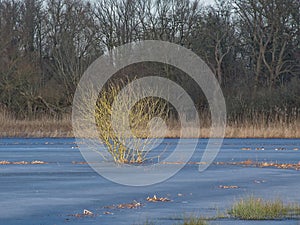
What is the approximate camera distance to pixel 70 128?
37.5 meters

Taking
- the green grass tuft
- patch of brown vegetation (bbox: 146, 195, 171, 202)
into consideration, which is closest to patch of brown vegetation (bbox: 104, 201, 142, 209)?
patch of brown vegetation (bbox: 146, 195, 171, 202)

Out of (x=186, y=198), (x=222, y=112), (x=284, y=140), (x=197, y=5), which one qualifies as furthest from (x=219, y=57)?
(x=186, y=198)

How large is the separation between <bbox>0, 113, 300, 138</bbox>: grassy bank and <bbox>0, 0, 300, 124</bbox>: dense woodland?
2540 mm

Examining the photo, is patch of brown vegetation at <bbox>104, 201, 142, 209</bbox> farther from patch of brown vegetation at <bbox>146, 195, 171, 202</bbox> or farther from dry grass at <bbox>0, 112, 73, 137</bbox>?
dry grass at <bbox>0, 112, 73, 137</bbox>

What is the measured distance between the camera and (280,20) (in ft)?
144

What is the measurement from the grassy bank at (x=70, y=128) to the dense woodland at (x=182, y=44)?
100 inches

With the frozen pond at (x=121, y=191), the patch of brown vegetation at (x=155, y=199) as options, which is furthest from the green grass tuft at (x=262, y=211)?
the patch of brown vegetation at (x=155, y=199)

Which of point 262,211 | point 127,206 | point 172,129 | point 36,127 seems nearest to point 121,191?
point 127,206

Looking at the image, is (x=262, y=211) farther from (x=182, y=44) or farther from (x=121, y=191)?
(x=182, y=44)

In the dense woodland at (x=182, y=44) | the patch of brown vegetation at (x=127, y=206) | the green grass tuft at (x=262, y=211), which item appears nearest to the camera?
the green grass tuft at (x=262, y=211)

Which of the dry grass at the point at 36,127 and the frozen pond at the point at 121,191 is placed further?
the dry grass at the point at 36,127

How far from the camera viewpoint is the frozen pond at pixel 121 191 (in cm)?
1133

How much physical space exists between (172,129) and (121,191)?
20394 millimetres

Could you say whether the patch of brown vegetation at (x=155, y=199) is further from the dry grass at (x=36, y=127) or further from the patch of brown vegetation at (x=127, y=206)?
the dry grass at (x=36, y=127)
